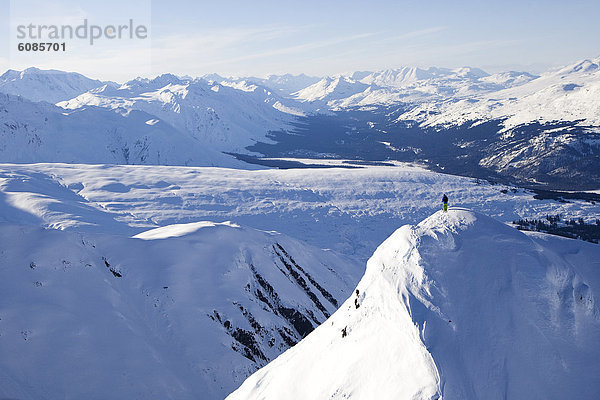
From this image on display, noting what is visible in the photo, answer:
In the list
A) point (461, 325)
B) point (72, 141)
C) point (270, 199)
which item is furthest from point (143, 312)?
point (72, 141)

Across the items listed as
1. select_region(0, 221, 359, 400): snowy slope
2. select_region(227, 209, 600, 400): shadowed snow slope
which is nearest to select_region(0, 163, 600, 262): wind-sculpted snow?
select_region(0, 221, 359, 400): snowy slope

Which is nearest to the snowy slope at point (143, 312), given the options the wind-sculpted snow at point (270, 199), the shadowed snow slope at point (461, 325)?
the shadowed snow slope at point (461, 325)

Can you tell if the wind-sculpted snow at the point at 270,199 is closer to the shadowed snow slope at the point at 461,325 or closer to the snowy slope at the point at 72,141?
the shadowed snow slope at the point at 461,325

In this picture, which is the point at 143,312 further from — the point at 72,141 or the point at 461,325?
the point at 72,141

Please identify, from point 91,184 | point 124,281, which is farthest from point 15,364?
point 91,184

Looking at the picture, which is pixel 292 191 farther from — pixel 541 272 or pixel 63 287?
pixel 541 272
